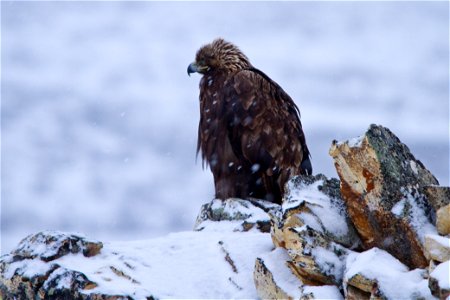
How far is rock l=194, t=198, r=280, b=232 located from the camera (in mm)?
8961

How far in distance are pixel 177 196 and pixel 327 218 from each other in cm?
11308

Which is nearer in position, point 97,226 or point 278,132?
point 278,132

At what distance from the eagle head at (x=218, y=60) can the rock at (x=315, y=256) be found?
484 centimetres

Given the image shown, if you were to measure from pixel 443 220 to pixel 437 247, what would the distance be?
0.28 metres

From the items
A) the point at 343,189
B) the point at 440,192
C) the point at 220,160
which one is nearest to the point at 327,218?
the point at 343,189

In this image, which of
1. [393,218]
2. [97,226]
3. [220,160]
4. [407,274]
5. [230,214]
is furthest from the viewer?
[97,226]

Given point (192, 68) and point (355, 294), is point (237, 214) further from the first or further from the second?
point (192, 68)

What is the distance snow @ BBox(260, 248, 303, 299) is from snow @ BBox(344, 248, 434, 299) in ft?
1.31

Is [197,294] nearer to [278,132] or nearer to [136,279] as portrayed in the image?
[136,279]

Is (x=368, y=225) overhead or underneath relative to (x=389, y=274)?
overhead

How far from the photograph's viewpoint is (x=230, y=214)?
368 inches

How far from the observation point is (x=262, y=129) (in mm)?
11188

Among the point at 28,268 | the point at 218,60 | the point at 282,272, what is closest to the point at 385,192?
the point at 282,272

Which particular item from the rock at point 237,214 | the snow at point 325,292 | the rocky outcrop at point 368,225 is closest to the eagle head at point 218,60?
the rock at point 237,214
